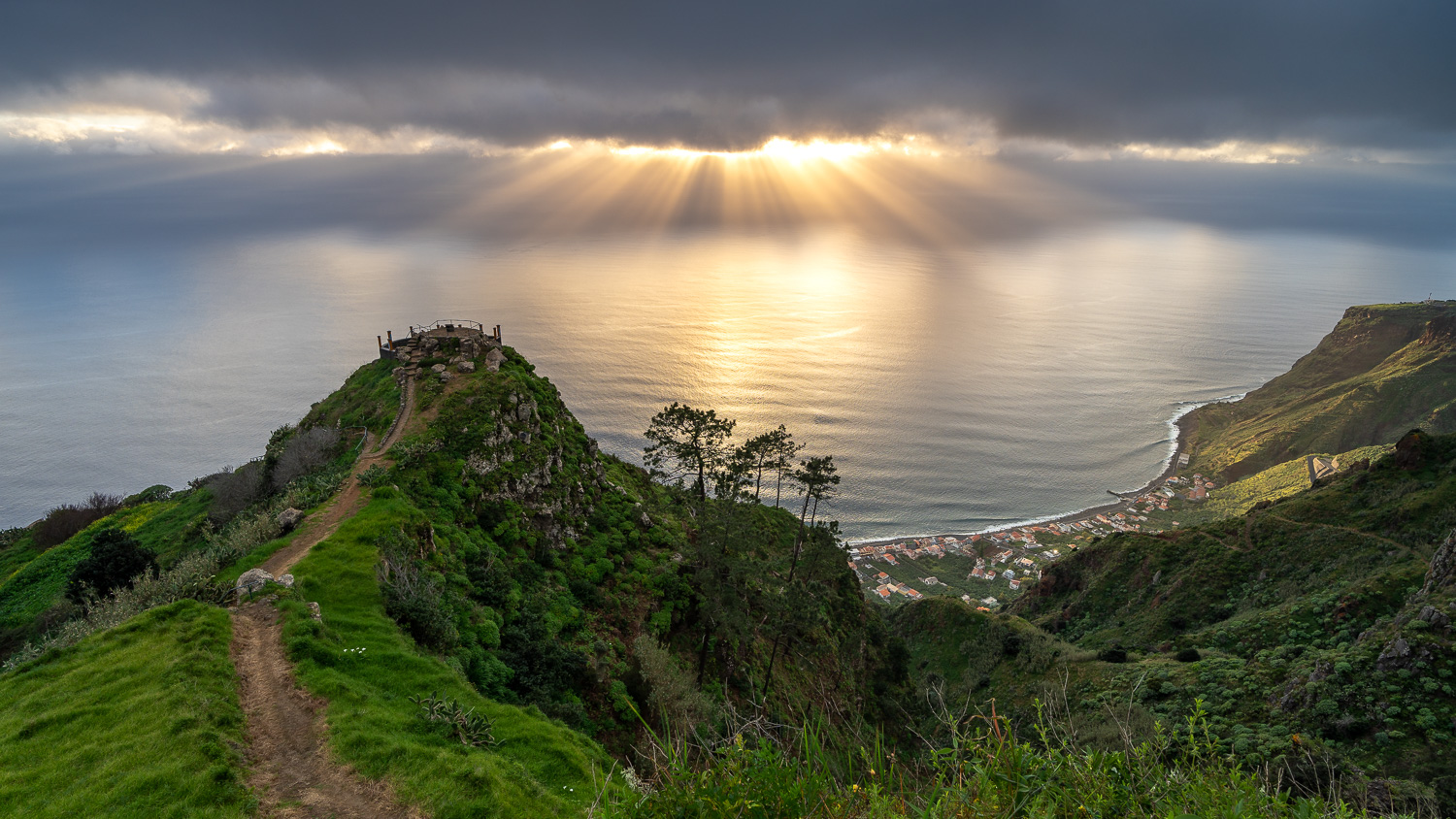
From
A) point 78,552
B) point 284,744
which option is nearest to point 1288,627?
point 284,744

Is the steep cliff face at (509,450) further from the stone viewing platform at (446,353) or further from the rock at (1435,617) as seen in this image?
the rock at (1435,617)

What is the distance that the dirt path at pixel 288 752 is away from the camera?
12469mm

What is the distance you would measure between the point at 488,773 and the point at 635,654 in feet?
50.2

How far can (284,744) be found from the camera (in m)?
14.1

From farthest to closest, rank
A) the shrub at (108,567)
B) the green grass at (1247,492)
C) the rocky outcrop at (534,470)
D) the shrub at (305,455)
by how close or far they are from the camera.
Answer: the green grass at (1247,492) < the shrub at (305,455) < the rocky outcrop at (534,470) < the shrub at (108,567)

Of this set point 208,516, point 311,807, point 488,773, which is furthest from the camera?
point 208,516

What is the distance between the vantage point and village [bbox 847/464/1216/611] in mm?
95938

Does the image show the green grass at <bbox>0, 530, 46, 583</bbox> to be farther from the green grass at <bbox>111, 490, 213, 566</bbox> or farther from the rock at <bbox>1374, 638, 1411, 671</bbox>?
the rock at <bbox>1374, 638, 1411, 671</bbox>

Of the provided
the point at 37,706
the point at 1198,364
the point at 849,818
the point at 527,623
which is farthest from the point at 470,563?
the point at 1198,364

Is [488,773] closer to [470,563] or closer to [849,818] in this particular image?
[849,818]

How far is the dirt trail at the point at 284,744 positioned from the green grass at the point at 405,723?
0.98 ft

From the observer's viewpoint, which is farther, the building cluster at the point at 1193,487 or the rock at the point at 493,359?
the building cluster at the point at 1193,487

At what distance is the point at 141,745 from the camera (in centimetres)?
1300

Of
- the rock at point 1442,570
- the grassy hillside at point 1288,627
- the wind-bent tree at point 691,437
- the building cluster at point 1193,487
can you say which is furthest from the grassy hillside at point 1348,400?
the wind-bent tree at point 691,437
